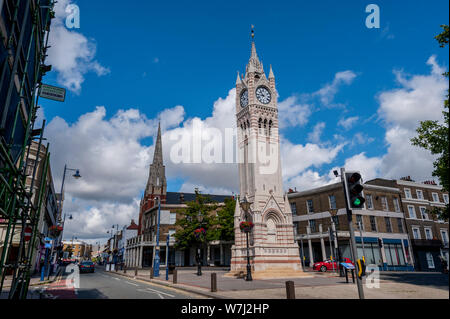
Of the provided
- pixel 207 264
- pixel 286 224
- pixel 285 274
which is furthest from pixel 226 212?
pixel 285 274

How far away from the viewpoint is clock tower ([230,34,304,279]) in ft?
98.4

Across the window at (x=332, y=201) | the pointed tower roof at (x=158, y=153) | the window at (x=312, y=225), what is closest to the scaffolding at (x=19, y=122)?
the window at (x=332, y=201)

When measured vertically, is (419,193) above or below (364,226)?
above

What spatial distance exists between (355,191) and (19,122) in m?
10.1

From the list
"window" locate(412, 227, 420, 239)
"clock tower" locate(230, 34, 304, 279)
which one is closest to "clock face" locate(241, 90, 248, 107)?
"clock tower" locate(230, 34, 304, 279)

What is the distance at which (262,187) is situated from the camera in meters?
33.1

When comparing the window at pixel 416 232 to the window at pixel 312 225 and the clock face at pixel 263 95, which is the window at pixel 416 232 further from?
the clock face at pixel 263 95

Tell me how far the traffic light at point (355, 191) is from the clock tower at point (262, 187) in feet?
69.8

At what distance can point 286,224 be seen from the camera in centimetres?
3219

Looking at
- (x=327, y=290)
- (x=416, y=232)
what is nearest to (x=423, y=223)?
(x=416, y=232)

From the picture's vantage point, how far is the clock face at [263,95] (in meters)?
36.7

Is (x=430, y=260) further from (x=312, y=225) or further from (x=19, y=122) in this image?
(x=19, y=122)

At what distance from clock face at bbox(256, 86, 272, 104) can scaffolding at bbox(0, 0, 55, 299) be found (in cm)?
2851

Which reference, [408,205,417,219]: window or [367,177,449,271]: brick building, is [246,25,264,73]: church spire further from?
[408,205,417,219]: window
